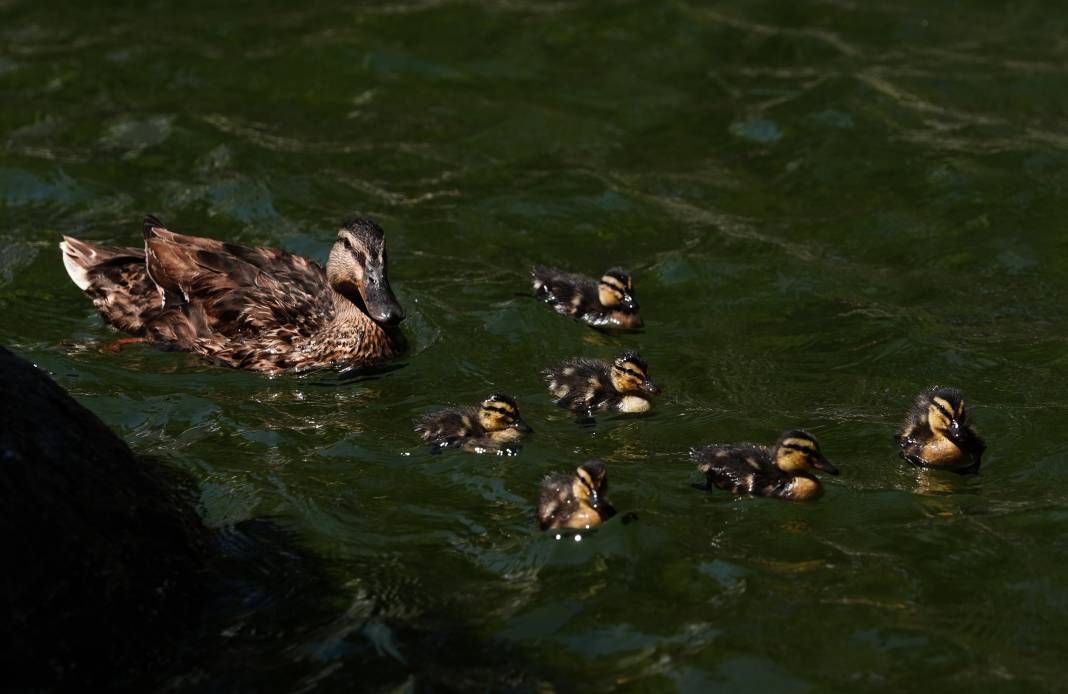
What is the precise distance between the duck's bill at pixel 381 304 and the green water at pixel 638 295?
1.17ft

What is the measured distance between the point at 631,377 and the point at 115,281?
336cm

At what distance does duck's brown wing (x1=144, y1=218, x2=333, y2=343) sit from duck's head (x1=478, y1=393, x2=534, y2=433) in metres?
1.88

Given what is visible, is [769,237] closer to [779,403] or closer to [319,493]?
[779,403]

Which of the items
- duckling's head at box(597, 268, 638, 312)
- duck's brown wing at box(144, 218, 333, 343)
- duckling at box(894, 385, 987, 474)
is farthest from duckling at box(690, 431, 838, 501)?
duck's brown wing at box(144, 218, 333, 343)

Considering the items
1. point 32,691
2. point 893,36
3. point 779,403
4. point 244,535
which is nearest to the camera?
point 32,691

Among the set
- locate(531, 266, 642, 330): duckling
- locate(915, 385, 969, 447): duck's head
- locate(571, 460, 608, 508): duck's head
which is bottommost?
locate(531, 266, 642, 330): duckling

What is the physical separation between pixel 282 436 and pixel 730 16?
26.9 feet

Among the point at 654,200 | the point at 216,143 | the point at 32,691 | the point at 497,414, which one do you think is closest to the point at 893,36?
the point at 654,200

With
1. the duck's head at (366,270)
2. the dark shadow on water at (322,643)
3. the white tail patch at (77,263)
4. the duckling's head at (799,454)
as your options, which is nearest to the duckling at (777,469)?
the duckling's head at (799,454)

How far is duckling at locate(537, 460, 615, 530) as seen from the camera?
272 inches

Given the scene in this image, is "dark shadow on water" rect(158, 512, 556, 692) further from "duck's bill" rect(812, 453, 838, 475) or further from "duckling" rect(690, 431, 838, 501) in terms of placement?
"duck's bill" rect(812, 453, 838, 475)

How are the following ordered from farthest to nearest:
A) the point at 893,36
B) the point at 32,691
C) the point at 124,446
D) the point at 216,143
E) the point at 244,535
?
the point at 893,36, the point at 216,143, the point at 244,535, the point at 124,446, the point at 32,691

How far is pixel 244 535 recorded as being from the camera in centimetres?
705

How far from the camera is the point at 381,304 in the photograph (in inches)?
362
